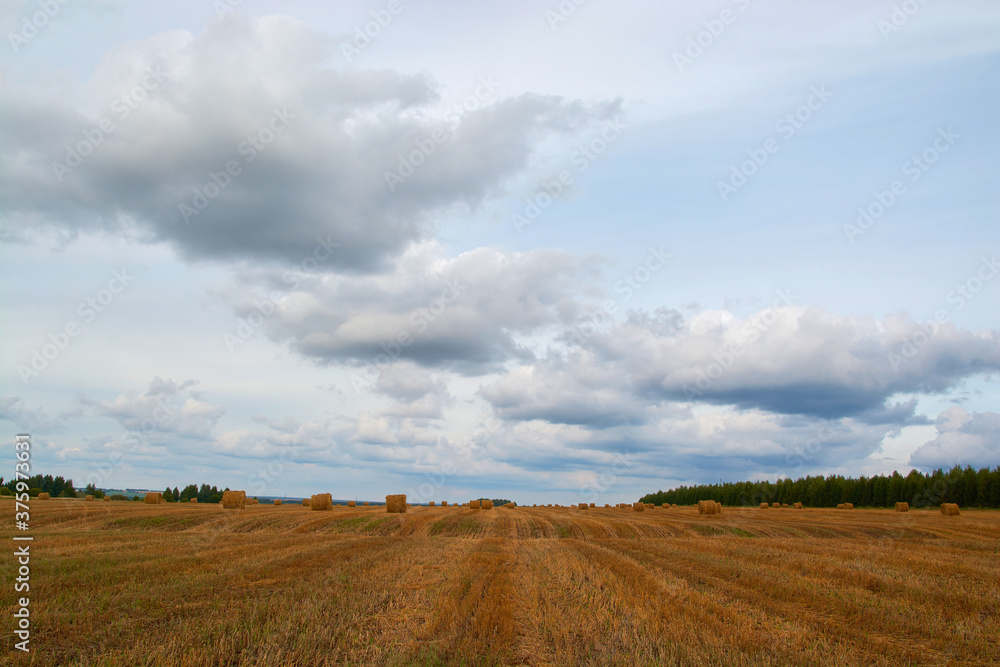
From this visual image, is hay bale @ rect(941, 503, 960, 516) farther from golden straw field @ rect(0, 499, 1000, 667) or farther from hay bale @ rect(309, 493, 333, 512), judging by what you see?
hay bale @ rect(309, 493, 333, 512)

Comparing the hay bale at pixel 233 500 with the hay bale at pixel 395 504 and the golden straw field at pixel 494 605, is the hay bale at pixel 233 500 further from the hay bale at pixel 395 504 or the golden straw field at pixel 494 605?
the golden straw field at pixel 494 605

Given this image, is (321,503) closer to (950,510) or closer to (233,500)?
(233,500)

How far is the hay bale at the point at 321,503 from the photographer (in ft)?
140

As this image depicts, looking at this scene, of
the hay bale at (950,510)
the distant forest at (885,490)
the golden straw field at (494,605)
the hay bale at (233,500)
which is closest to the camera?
the golden straw field at (494,605)

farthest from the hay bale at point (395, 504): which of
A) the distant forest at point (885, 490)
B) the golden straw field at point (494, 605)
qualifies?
the distant forest at point (885, 490)

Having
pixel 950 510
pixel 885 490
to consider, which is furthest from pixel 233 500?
pixel 885 490

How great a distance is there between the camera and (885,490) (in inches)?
3585

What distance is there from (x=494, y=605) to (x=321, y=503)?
35595 mm

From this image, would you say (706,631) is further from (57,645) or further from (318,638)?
(57,645)

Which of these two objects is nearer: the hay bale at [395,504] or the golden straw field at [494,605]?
the golden straw field at [494,605]

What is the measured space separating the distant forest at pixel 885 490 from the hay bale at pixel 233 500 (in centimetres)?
6466

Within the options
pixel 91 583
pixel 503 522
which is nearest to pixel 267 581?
pixel 91 583

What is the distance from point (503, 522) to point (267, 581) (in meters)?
24.0

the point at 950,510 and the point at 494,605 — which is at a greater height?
the point at 494,605
